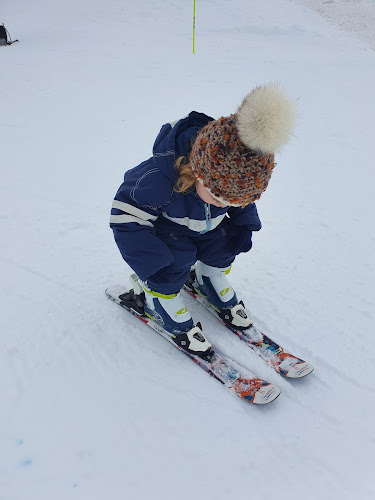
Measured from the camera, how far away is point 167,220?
172cm

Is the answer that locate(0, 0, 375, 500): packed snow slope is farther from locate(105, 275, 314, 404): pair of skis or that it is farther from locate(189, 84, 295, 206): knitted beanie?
locate(189, 84, 295, 206): knitted beanie

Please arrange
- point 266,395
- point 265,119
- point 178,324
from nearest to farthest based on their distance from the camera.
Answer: point 265,119
point 266,395
point 178,324

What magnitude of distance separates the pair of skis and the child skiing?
0.15ft

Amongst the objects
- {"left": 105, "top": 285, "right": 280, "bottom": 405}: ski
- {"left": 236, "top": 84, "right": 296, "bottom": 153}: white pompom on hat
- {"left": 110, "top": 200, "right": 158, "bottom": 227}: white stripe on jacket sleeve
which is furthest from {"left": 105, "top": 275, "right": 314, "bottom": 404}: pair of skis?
{"left": 236, "top": 84, "right": 296, "bottom": 153}: white pompom on hat

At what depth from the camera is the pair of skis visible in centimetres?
163

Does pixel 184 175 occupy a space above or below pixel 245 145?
below

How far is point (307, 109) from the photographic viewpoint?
488 centimetres

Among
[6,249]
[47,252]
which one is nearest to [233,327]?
[47,252]

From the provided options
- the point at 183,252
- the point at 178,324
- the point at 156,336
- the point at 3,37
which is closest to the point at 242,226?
the point at 183,252

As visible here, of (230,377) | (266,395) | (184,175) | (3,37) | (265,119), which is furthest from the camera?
(3,37)

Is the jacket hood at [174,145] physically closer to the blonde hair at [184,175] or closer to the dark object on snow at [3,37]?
the blonde hair at [184,175]

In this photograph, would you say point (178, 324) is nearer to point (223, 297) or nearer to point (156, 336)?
point (156, 336)

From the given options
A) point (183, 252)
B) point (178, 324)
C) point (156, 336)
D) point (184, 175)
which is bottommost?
point (156, 336)

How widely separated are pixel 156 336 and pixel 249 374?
49cm
